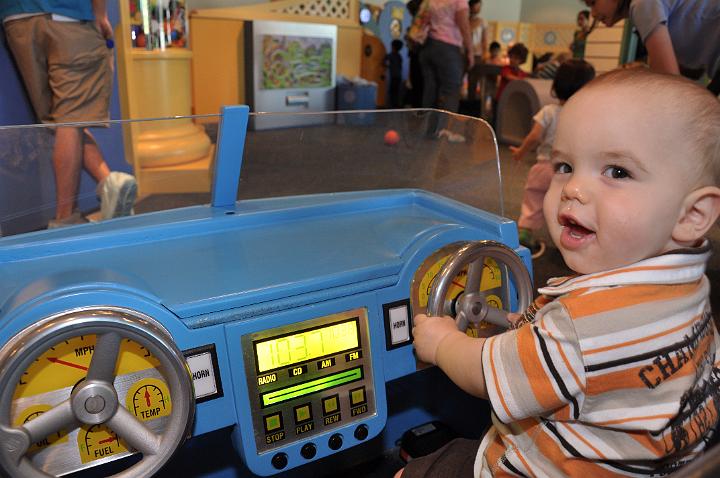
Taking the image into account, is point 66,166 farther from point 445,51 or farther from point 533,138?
point 445,51

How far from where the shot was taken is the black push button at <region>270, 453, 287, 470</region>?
666 millimetres

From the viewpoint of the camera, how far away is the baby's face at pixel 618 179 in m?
0.53

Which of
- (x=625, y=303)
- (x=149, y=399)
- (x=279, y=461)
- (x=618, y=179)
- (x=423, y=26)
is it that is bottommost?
(x=279, y=461)

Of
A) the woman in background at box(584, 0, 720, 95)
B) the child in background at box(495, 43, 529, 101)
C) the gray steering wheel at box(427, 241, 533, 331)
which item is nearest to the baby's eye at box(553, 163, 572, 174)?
the gray steering wheel at box(427, 241, 533, 331)

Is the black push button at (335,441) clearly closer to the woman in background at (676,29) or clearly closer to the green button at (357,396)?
the green button at (357,396)

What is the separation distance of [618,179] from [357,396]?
14.6 inches

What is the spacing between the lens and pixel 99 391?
21.5 inches

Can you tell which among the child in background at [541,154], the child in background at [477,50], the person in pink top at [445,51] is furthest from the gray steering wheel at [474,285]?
the child in background at [477,50]

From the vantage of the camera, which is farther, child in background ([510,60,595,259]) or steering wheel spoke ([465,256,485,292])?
child in background ([510,60,595,259])

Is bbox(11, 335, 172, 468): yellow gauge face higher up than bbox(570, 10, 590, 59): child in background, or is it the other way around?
bbox(570, 10, 590, 59): child in background

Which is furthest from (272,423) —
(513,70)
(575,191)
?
(513,70)

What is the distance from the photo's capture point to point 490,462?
0.66m

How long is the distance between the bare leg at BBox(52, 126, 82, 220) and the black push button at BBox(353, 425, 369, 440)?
493 millimetres

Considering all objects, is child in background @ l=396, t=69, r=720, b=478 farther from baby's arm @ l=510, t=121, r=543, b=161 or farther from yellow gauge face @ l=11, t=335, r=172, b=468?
baby's arm @ l=510, t=121, r=543, b=161
